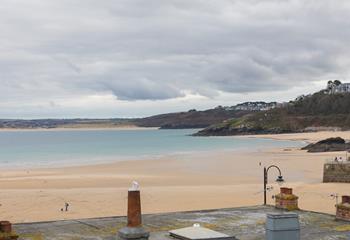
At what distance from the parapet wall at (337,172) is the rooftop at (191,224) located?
755 inches

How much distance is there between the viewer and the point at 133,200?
10203 millimetres

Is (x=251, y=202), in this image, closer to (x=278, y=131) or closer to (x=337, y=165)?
A: (x=337, y=165)

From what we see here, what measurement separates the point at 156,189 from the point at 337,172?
36.1 feet

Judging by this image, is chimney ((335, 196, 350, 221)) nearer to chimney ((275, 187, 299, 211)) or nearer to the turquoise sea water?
chimney ((275, 187, 299, 211))

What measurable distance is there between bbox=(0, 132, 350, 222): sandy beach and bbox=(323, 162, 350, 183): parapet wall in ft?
2.69

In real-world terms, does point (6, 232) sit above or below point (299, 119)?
below

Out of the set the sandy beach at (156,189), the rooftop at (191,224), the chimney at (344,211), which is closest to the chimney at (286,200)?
the rooftop at (191,224)

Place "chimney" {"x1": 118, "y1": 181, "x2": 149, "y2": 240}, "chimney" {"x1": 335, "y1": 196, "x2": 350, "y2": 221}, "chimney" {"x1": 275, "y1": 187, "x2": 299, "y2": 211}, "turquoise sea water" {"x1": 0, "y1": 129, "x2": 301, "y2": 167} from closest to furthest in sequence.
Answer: "chimney" {"x1": 118, "y1": 181, "x2": 149, "y2": 240}
"chimney" {"x1": 335, "y1": 196, "x2": 350, "y2": 221}
"chimney" {"x1": 275, "y1": 187, "x2": 299, "y2": 211}
"turquoise sea water" {"x1": 0, "y1": 129, "x2": 301, "y2": 167}

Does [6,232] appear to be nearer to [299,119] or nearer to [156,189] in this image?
[156,189]

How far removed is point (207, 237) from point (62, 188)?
1061 inches

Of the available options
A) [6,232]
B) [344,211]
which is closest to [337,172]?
[344,211]

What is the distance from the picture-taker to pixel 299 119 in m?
150

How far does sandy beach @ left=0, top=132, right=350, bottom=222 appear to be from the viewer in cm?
2568

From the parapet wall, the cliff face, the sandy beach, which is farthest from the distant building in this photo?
the parapet wall
